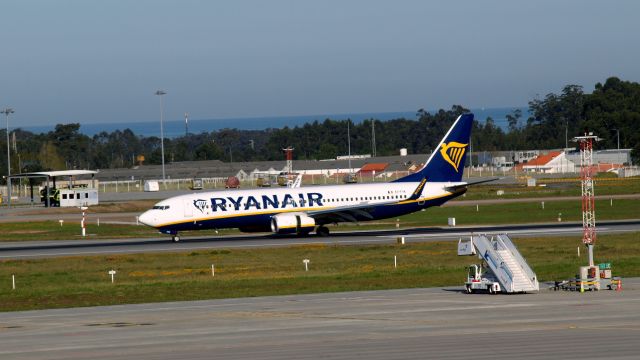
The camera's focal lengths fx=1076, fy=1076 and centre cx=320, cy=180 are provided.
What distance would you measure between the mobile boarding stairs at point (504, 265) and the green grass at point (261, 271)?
3.30m

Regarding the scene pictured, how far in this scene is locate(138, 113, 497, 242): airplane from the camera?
240 feet

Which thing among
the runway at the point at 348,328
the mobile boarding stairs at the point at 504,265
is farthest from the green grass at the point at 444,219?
the runway at the point at 348,328

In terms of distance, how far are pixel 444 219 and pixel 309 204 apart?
1730 centimetres

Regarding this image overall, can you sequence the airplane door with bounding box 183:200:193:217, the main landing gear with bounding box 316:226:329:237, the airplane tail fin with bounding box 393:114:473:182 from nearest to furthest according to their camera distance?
the airplane door with bounding box 183:200:193:217 → the main landing gear with bounding box 316:226:329:237 → the airplane tail fin with bounding box 393:114:473:182

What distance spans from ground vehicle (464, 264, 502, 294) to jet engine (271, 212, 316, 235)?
93.3ft

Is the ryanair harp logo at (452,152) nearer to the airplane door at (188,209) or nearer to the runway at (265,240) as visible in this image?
the runway at (265,240)

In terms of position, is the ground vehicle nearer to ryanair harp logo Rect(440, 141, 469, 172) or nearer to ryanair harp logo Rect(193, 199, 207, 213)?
ryanair harp logo Rect(193, 199, 207, 213)

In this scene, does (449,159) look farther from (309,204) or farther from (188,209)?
(188,209)

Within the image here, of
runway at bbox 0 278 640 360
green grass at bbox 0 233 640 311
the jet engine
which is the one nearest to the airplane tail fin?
the jet engine

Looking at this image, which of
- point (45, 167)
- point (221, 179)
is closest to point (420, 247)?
point (221, 179)

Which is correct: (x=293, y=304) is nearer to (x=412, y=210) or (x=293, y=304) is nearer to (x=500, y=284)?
(x=500, y=284)

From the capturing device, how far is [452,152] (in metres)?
78.7

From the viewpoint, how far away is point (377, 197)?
249 feet

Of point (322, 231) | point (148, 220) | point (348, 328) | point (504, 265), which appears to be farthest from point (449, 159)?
point (348, 328)
